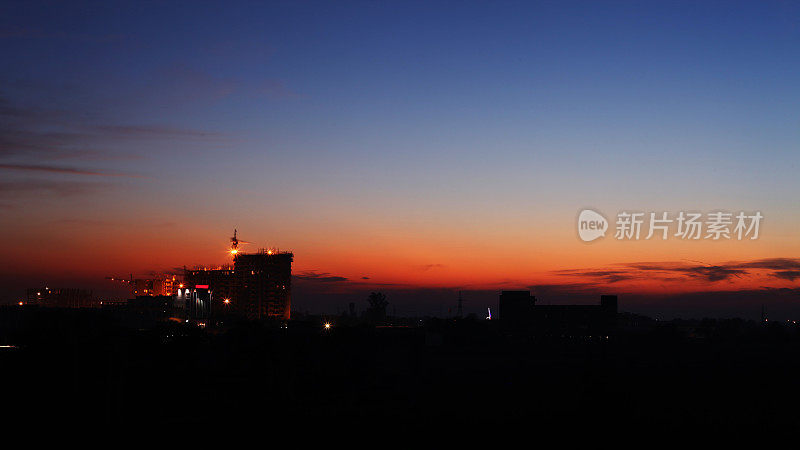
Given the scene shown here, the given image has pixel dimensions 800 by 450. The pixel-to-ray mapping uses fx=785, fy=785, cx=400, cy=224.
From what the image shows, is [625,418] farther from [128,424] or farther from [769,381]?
[769,381]

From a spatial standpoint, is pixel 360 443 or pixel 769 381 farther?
pixel 769 381

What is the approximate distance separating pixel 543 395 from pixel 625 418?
2374cm

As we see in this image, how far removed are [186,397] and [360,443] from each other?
3082cm

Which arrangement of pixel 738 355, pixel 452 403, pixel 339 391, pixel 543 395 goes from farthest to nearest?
pixel 738 355
pixel 543 395
pixel 339 391
pixel 452 403

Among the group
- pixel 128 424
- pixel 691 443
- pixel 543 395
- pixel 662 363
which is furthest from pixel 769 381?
pixel 128 424

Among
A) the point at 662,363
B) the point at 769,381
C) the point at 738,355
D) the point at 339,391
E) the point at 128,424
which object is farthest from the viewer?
the point at 738,355

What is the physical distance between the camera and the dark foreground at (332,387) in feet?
268

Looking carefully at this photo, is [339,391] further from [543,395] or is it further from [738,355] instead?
[738,355]

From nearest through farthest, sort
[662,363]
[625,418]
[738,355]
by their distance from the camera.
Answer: [625,418]
[662,363]
[738,355]

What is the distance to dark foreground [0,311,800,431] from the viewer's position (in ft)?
268

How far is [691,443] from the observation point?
72.6 metres

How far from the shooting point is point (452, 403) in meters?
95.2

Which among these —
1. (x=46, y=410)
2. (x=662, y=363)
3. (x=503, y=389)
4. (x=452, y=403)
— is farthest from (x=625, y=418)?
(x=662, y=363)

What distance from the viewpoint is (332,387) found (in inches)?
4075
